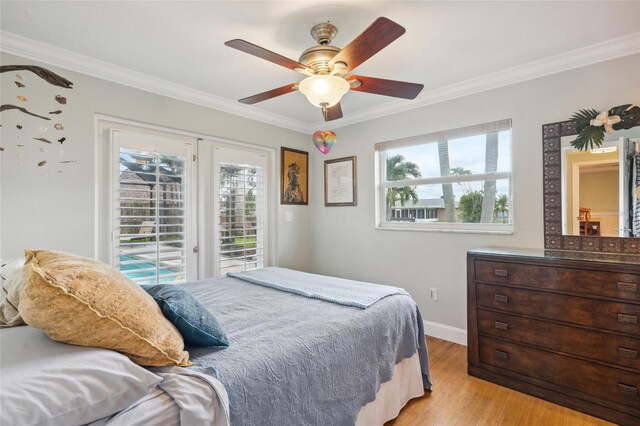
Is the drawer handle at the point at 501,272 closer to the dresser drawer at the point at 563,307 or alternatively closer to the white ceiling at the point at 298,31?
the dresser drawer at the point at 563,307

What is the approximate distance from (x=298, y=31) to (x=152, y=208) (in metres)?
1.91

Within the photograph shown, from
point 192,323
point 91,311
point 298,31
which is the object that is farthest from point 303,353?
point 298,31

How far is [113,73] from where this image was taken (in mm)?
2523

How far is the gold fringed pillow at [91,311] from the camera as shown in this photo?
2.83ft

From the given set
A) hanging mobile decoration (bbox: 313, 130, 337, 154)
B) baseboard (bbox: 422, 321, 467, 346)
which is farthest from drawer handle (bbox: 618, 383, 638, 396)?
hanging mobile decoration (bbox: 313, 130, 337, 154)

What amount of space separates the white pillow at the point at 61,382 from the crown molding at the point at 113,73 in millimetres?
2209

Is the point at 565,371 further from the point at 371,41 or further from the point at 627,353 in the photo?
the point at 371,41

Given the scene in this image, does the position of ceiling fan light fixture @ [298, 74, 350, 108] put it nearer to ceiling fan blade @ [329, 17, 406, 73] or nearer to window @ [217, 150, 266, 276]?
ceiling fan blade @ [329, 17, 406, 73]

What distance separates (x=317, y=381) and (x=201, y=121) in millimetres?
2713

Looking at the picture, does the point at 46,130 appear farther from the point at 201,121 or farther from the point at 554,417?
the point at 554,417

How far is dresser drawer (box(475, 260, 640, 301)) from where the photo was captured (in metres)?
1.83

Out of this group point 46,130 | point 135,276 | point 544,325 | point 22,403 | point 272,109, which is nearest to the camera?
point 22,403

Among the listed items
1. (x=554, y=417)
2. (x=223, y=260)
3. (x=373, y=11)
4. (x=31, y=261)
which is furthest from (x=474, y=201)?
(x=31, y=261)

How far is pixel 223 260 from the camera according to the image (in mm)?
3330
